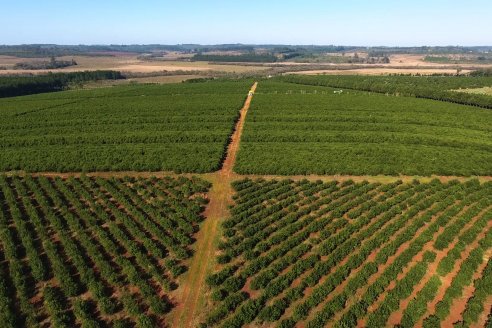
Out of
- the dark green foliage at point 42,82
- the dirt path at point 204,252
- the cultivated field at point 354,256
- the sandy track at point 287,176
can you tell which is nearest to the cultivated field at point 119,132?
the sandy track at point 287,176

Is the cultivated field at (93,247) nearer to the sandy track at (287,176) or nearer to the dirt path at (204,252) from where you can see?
the dirt path at (204,252)

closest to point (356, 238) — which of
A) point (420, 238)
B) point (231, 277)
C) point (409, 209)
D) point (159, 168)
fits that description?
point (420, 238)

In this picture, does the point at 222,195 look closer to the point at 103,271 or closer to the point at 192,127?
the point at 103,271

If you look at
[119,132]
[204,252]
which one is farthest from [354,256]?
[119,132]

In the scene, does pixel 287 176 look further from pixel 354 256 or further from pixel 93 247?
pixel 93 247

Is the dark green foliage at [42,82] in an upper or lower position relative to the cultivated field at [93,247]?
upper

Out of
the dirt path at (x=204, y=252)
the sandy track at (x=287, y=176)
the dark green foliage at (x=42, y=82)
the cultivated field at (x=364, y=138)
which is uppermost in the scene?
the dark green foliage at (x=42, y=82)
